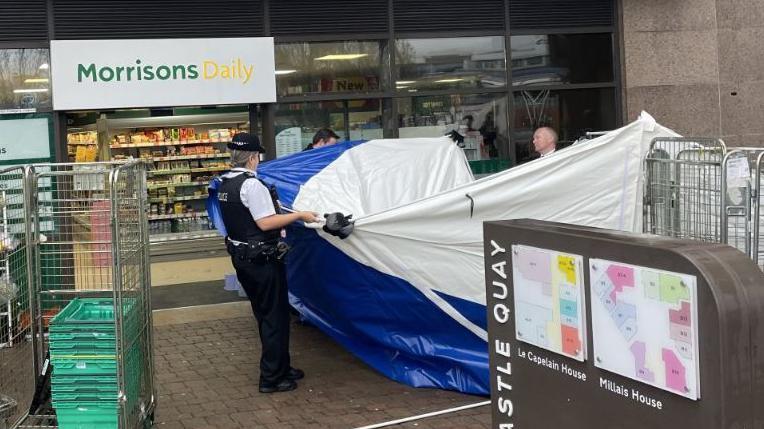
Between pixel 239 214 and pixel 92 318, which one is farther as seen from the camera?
pixel 239 214

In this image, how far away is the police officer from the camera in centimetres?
618

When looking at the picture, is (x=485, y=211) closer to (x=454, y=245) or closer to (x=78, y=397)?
(x=454, y=245)

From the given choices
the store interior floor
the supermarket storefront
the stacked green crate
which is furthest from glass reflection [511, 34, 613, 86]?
the stacked green crate

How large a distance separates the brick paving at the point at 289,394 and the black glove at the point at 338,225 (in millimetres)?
1210

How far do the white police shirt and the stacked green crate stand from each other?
1442 millimetres

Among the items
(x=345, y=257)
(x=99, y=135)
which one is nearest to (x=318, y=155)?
(x=345, y=257)

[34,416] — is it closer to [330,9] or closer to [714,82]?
[330,9]

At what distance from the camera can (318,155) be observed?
7848 mm

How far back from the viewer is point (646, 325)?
2.91m

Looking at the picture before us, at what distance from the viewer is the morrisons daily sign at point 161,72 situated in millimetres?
9750

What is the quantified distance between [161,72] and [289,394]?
5.03 m

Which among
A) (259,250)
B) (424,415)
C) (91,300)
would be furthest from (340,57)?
(91,300)

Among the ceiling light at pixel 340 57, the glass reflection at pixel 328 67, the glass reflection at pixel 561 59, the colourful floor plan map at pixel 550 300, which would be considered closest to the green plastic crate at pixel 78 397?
the colourful floor plan map at pixel 550 300

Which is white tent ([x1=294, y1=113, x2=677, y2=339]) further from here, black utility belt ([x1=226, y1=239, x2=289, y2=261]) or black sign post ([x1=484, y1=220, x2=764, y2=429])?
black sign post ([x1=484, y1=220, x2=764, y2=429])
